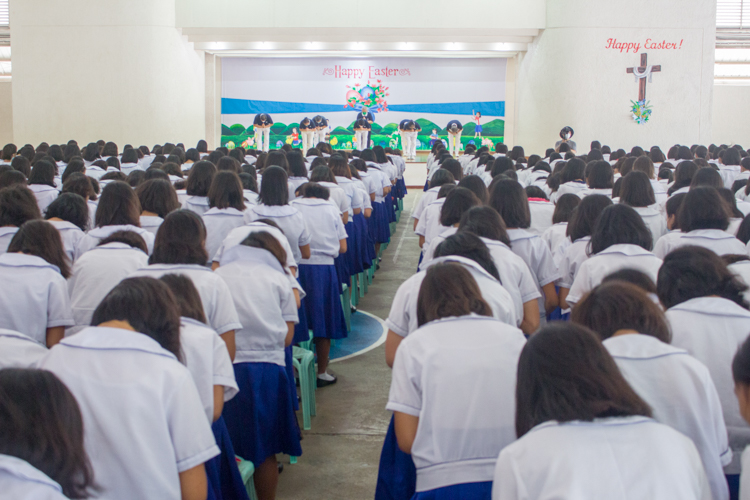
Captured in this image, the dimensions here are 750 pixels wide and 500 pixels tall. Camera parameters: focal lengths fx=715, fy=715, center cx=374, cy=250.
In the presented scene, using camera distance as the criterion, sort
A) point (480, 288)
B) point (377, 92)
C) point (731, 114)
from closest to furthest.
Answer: point (480, 288) < point (377, 92) < point (731, 114)

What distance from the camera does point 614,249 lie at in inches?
120

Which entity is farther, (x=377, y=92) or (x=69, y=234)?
(x=377, y=92)

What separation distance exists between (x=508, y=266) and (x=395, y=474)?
1.10 meters

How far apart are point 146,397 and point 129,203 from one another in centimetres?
219

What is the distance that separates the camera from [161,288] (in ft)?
6.09

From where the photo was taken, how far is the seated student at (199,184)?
15.4ft

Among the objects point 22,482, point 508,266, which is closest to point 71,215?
point 508,266

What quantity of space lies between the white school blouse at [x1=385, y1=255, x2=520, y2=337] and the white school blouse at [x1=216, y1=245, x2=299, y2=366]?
0.59 metres

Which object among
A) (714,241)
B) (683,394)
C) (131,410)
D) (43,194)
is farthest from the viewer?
(43,194)

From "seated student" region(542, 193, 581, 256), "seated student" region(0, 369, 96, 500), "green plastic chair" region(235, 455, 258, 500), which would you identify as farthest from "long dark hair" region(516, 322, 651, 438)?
"seated student" region(542, 193, 581, 256)

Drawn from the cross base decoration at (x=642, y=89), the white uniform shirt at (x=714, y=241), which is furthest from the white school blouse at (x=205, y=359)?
the cross base decoration at (x=642, y=89)

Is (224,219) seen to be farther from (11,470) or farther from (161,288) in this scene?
(11,470)

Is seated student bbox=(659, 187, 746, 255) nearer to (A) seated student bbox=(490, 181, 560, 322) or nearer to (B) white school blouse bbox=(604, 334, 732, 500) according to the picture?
(A) seated student bbox=(490, 181, 560, 322)

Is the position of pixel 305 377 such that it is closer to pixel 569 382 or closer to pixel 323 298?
pixel 323 298
